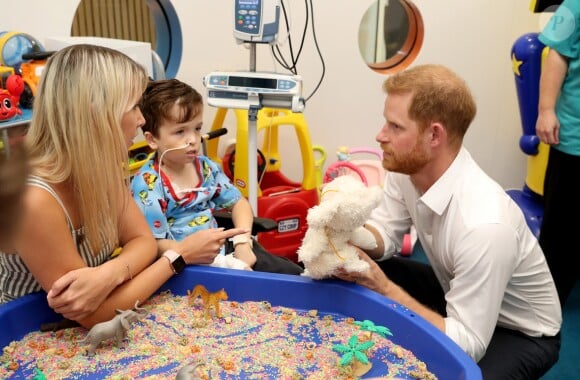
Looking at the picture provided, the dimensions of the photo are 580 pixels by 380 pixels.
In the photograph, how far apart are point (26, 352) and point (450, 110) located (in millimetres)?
1173

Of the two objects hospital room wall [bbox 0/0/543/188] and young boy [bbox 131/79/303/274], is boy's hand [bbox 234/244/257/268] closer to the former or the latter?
young boy [bbox 131/79/303/274]

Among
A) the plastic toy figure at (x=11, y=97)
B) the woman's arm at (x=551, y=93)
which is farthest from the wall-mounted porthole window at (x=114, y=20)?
the woman's arm at (x=551, y=93)

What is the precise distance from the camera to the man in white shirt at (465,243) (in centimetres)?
134

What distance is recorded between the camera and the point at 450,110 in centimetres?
150

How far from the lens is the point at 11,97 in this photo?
6.03ft

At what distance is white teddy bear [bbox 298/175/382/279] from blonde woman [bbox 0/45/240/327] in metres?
0.43

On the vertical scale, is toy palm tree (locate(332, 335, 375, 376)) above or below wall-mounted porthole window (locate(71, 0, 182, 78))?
below

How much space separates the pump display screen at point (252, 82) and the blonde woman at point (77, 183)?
0.88 m

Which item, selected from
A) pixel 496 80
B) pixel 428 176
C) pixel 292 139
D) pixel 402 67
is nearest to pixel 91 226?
pixel 428 176

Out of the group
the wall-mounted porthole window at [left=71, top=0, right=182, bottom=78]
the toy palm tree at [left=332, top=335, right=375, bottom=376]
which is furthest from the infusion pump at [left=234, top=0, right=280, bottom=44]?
the wall-mounted porthole window at [left=71, top=0, right=182, bottom=78]

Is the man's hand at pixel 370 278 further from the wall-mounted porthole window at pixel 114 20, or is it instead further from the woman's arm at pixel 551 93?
the wall-mounted porthole window at pixel 114 20

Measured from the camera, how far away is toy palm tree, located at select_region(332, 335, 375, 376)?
1.15m

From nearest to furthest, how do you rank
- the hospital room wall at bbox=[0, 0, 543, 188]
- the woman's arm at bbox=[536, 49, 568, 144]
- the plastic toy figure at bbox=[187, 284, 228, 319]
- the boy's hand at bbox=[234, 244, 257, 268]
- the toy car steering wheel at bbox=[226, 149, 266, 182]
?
the plastic toy figure at bbox=[187, 284, 228, 319], the boy's hand at bbox=[234, 244, 257, 268], the woman's arm at bbox=[536, 49, 568, 144], the toy car steering wheel at bbox=[226, 149, 266, 182], the hospital room wall at bbox=[0, 0, 543, 188]

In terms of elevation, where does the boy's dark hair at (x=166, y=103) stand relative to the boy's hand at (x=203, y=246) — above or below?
above
